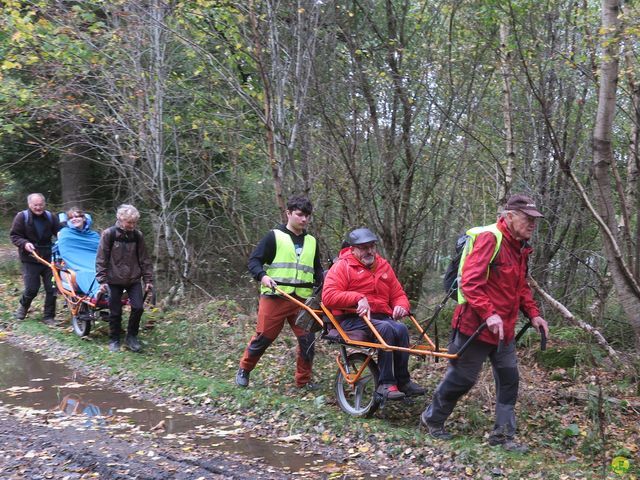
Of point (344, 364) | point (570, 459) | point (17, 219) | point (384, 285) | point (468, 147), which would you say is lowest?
point (570, 459)

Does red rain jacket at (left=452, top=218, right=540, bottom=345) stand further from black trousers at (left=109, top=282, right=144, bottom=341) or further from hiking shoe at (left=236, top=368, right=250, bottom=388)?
black trousers at (left=109, top=282, right=144, bottom=341)

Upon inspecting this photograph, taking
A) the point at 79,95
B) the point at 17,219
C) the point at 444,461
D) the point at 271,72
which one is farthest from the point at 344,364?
the point at 79,95

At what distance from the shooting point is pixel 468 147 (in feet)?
31.9

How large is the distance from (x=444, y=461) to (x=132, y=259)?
5.71m

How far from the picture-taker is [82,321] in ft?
34.4

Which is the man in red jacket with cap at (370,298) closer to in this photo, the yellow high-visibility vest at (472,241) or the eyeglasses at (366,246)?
the eyeglasses at (366,246)

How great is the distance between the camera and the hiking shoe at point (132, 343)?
962 centimetres

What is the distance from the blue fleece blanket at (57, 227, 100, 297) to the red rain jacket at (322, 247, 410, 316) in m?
5.27

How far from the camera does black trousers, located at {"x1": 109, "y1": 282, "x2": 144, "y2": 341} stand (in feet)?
31.1

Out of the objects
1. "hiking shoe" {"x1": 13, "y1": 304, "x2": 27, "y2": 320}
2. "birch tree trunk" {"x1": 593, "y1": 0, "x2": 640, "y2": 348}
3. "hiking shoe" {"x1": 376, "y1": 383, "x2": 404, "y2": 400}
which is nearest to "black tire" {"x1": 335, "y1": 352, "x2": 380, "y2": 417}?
"hiking shoe" {"x1": 376, "y1": 383, "x2": 404, "y2": 400}

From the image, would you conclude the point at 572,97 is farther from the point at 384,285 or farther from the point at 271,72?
the point at 384,285

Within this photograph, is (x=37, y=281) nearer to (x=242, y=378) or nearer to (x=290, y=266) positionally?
(x=242, y=378)

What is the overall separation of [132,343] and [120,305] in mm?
585

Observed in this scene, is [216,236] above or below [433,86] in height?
below
